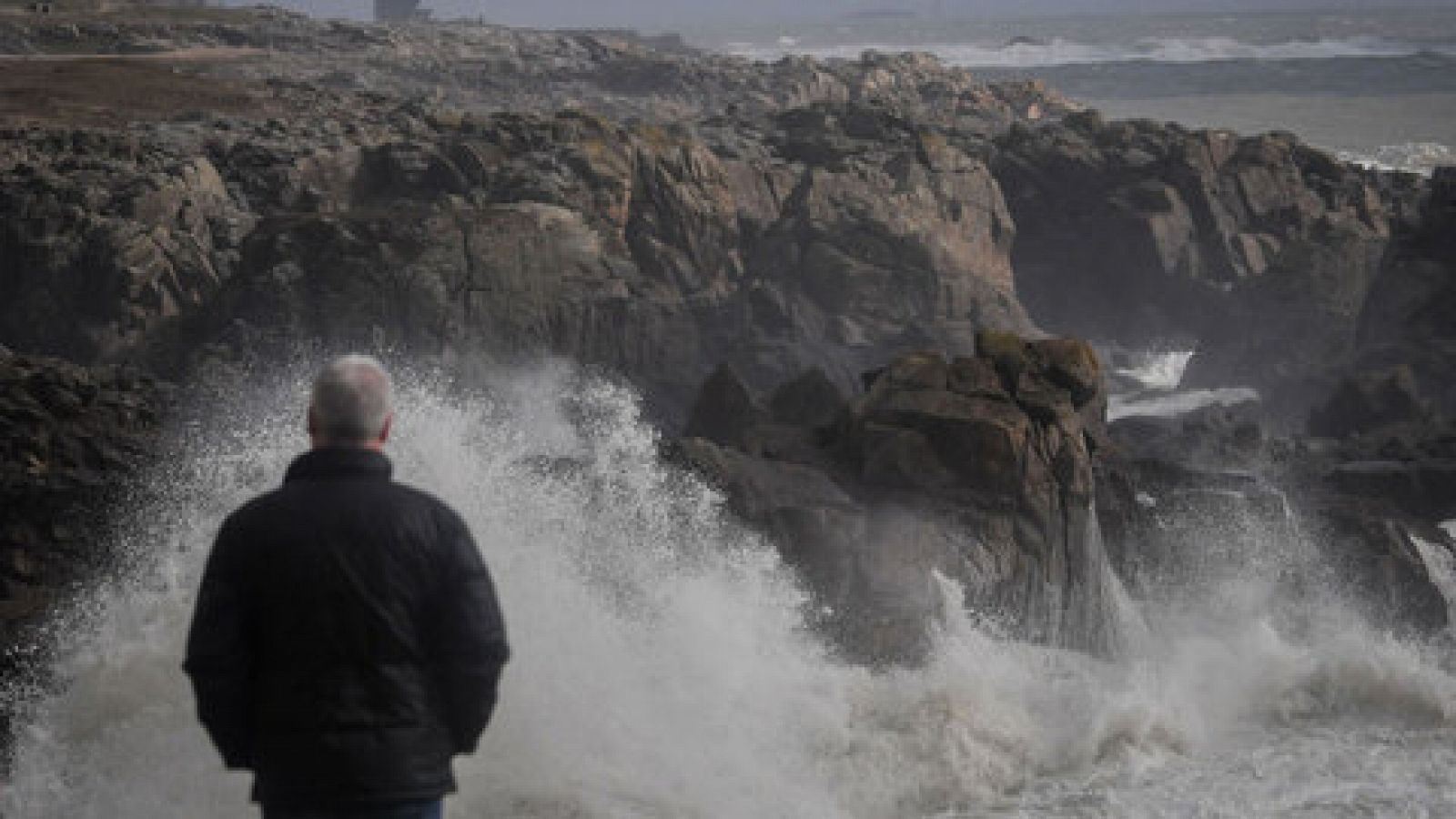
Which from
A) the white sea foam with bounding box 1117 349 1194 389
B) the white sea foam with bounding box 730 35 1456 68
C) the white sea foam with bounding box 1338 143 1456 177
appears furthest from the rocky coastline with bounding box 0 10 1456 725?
the white sea foam with bounding box 730 35 1456 68

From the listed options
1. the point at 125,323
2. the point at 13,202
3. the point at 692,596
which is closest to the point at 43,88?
the point at 13,202

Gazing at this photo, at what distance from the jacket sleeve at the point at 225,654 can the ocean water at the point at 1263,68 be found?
5299cm

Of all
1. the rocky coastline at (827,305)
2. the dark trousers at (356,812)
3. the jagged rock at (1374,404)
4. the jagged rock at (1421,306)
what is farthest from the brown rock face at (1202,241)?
the dark trousers at (356,812)

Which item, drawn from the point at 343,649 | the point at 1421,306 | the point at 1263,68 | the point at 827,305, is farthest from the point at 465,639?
the point at 1263,68

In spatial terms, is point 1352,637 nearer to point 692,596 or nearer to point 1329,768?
point 1329,768

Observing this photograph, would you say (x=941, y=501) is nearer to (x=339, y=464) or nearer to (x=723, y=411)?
(x=723, y=411)

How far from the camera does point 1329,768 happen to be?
1148 cm

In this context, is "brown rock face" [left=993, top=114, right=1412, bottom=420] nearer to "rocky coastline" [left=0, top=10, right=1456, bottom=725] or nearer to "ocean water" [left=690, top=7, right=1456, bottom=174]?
"rocky coastline" [left=0, top=10, right=1456, bottom=725]

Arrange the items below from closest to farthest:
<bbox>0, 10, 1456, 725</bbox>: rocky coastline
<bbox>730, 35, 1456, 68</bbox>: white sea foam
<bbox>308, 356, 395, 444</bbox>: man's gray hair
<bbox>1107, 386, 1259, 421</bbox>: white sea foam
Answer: <bbox>308, 356, 395, 444</bbox>: man's gray hair → <bbox>0, 10, 1456, 725</bbox>: rocky coastline → <bbox>1107, 386, 1259, 421</bbox>: white sea foam → <bbox>730, 35, 1456, 68</bbox>: white sea foam

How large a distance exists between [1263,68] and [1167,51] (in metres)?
14.6

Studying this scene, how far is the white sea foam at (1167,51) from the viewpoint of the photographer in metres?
93.8

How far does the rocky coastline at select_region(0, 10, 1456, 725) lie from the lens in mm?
13484

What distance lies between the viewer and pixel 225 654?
3.93 meters

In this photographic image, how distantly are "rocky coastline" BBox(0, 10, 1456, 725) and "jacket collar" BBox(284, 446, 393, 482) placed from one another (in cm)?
693
